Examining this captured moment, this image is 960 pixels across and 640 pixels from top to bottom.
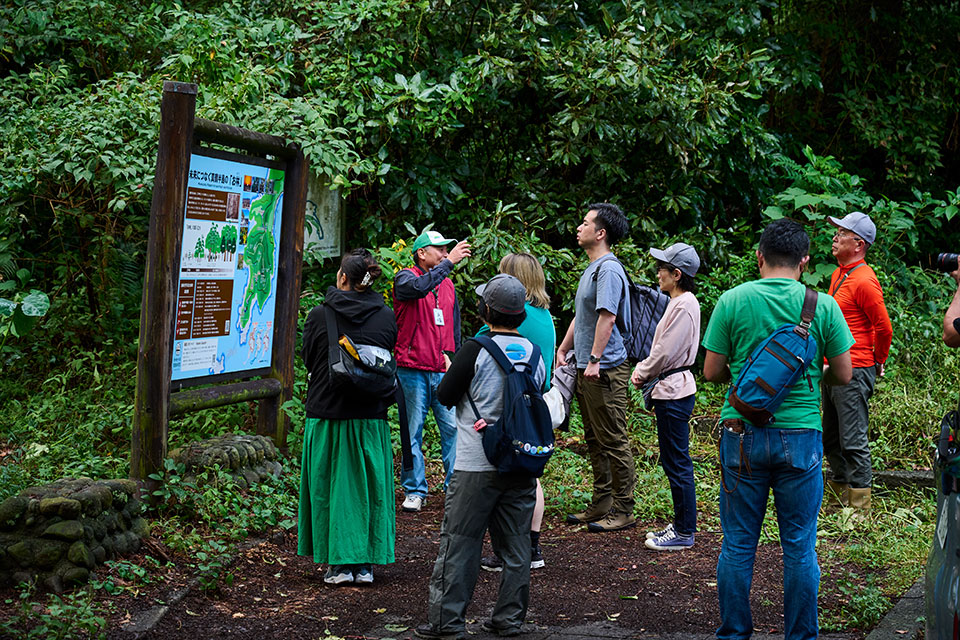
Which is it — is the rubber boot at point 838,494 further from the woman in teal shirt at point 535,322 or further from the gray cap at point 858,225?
the woman in teal shirt at point 535,322

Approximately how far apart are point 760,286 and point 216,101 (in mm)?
5663

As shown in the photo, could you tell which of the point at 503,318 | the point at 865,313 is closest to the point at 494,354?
the point at 503,318

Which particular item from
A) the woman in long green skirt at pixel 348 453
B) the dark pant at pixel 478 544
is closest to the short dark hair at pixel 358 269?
the woman in long green skirt at pixel 348 453

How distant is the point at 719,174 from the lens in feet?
36.9

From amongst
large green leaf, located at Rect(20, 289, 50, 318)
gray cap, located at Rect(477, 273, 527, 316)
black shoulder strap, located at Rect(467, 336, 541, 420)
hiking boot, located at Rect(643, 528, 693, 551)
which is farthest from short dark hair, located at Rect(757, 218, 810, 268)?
large green leaf, located at Rect(20, 289, 50, 318)

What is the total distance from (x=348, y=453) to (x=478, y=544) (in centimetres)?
125

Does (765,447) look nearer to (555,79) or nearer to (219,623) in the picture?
(219,623)

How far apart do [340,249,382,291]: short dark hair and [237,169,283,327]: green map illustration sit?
171cm

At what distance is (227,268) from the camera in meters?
6.96

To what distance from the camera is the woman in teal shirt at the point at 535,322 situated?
5812mm

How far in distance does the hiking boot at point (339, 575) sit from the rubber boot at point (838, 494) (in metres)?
3.74

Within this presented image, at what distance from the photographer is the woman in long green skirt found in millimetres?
5613

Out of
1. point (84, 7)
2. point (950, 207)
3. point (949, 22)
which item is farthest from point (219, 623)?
point (949, 22)

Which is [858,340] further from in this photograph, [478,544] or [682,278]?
[478,544]
